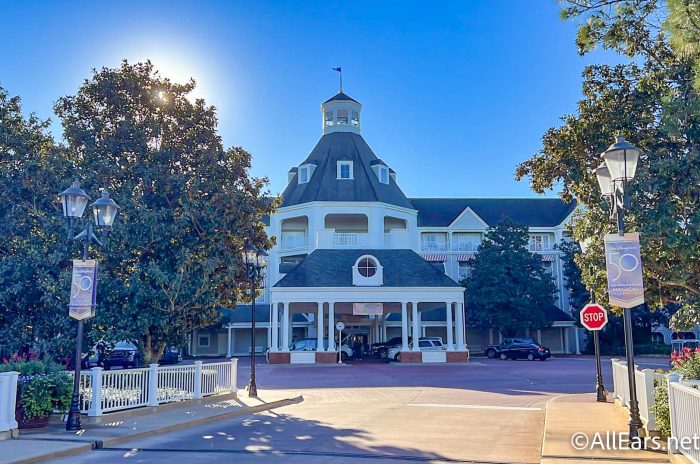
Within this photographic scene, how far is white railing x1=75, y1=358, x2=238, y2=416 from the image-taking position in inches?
507

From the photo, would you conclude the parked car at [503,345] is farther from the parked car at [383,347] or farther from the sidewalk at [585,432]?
the sidewalk at [585,432]

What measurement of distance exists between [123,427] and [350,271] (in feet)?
85.8

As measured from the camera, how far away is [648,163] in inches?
536

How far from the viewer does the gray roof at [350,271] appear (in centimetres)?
3706

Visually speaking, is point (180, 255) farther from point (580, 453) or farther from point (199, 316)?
point (580, 453)

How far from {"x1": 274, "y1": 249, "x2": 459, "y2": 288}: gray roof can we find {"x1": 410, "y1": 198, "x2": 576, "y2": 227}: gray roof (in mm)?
15330

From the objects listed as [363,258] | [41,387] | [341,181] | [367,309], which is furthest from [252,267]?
[341,181]

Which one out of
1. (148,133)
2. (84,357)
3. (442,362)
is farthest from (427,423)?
(442,362)

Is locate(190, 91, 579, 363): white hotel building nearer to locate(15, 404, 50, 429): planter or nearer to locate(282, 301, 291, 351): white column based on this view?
locate(282, 301, 291, 351): white column

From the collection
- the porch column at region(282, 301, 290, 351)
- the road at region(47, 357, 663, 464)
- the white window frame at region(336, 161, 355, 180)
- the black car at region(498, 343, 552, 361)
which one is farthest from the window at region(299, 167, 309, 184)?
the road at region(47, 357, 663, 464)

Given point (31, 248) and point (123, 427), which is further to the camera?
point (31, 248)

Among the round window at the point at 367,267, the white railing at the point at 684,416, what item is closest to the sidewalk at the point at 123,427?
the white railing at the point at 684,416

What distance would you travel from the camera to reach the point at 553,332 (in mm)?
50875

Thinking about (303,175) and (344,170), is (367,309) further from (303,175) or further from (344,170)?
(303,175)
